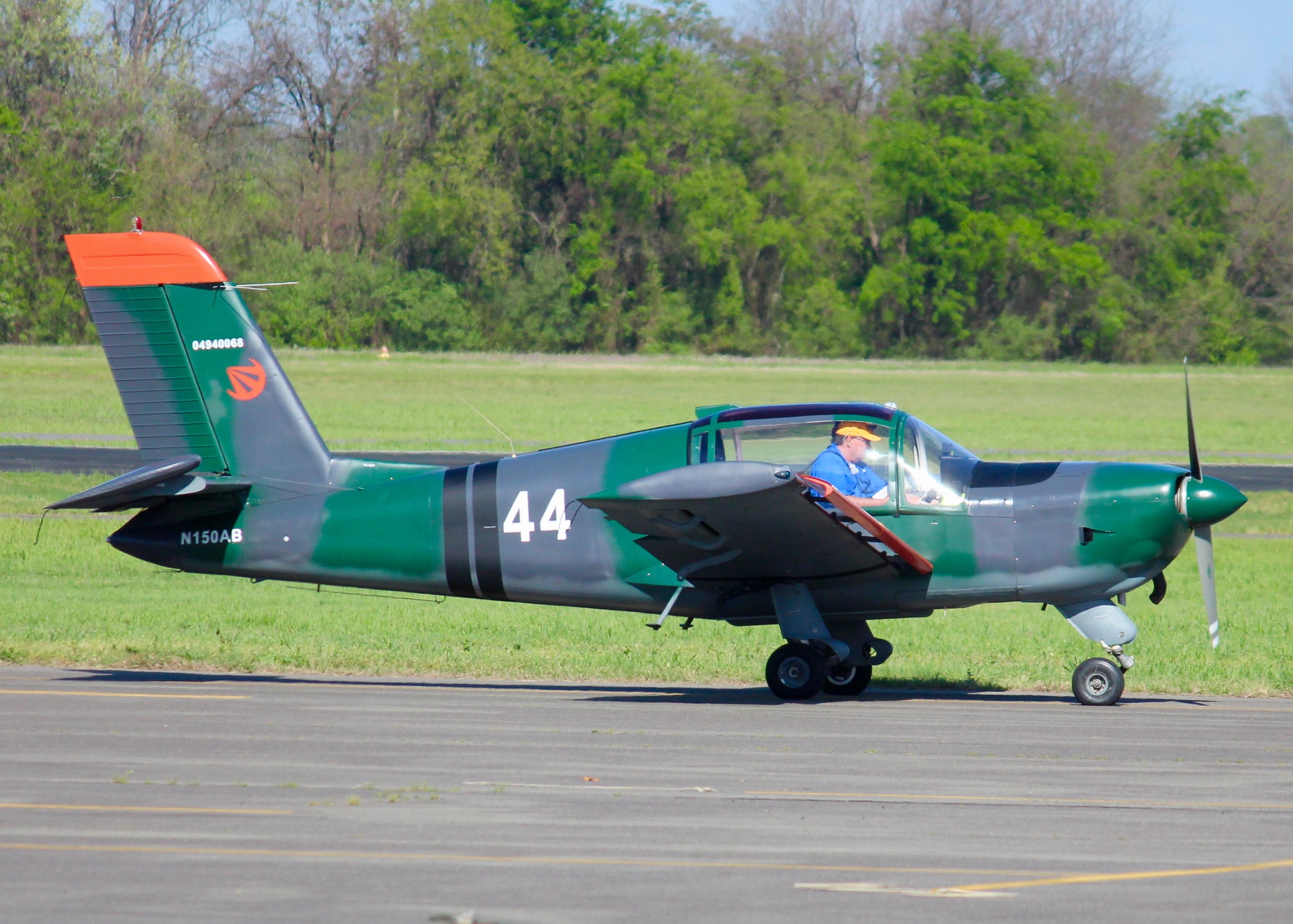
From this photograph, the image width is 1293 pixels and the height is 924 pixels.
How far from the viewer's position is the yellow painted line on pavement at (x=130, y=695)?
10047 mm

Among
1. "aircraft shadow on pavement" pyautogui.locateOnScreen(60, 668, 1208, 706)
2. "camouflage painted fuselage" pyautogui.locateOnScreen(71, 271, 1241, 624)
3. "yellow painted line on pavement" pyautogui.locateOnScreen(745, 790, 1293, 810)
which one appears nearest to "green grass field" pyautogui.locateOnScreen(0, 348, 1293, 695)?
"aircraft shadow on pavement" pyautogui.locateOnScreen(60, 668, 1208, 706)

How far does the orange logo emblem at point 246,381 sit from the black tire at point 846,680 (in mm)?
4908

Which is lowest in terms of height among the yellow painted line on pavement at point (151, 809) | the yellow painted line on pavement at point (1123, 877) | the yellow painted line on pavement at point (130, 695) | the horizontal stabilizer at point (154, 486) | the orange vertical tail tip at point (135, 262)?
the yellow painted line on pavement at point (130, 695)

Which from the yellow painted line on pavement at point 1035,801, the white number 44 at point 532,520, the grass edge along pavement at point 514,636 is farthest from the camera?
the grass edge along pavement at point 514,636

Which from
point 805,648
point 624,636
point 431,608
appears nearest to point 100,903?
point 805,648

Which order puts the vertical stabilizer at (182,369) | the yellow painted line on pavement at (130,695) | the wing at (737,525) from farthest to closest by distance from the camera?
the vertical stabilizer at (182,369), the yellow painted line on pavement at (130,695), the wing at (737,525)

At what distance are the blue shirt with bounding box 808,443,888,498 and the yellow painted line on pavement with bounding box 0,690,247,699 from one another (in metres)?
4.30

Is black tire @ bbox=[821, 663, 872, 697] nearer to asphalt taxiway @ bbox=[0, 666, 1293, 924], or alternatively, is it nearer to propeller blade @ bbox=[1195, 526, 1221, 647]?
asphalt taxiway @ bbox=[0, 666, 1293, 924]

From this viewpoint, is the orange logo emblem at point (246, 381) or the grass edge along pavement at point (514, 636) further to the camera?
the grass edge along pavement at point (514, 636)

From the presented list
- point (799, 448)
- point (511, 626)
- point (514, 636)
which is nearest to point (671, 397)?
point (511, 626)

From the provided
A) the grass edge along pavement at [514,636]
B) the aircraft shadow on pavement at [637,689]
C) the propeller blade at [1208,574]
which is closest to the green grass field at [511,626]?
the grass edge along pavement at [514,636]

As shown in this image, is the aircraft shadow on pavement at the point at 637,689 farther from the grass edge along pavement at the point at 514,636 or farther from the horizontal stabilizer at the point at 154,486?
the horizontal stabilizer at the point at 154,486

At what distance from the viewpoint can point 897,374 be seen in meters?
59.5

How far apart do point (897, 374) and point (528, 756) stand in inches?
2081
